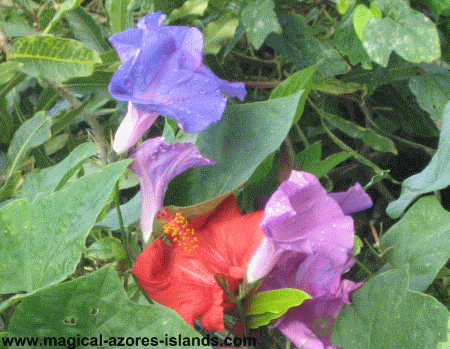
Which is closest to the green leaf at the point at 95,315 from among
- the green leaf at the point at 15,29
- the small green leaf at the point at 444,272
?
the small green leaf at the point at 444,272

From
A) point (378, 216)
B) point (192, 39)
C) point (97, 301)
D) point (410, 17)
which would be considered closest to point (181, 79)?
point (192, 39)

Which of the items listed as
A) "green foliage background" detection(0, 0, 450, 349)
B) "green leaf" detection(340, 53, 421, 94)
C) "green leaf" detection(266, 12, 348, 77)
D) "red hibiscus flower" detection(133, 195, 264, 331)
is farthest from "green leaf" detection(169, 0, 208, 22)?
"red hibiscus flower" detection(133, 195, 264, 331)

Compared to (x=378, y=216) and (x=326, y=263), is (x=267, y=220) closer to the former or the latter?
(x=326, y=263)

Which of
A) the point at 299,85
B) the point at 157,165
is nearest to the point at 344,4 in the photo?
the point at 299,85

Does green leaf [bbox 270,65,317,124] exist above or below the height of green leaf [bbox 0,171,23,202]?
above

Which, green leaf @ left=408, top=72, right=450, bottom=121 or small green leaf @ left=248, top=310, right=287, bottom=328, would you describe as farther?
green leaf @ left=408, top=72, right=450, bottom=121

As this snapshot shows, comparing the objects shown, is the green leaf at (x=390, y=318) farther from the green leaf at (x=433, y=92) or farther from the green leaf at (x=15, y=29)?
the green leaf at (x=15, y=29)

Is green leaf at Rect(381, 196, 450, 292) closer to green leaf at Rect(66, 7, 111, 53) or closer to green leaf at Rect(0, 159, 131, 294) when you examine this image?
green leaf at Rect(0, 159, 131, 294)
